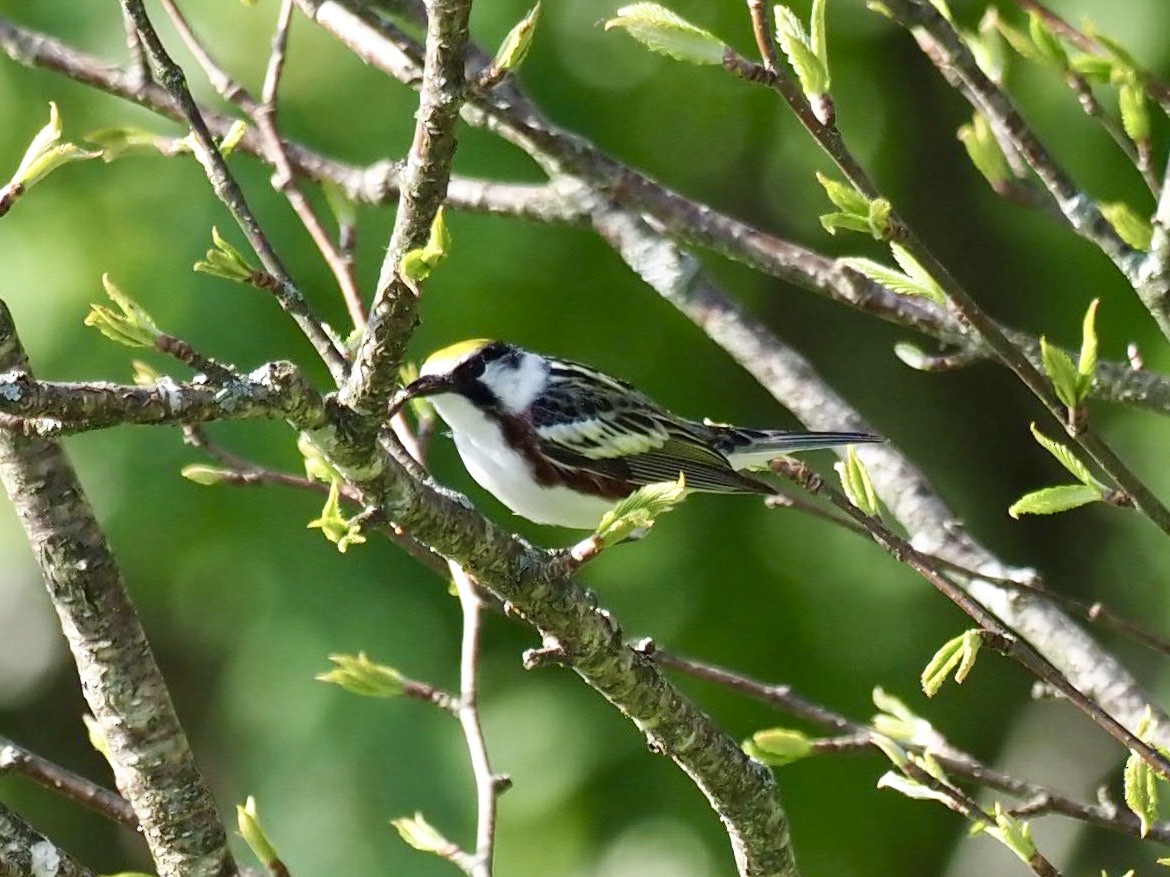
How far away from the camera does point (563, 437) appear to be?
96.4 inches

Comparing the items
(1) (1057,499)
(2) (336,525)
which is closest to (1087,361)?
(1) (1057,499)

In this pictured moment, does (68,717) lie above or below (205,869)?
above

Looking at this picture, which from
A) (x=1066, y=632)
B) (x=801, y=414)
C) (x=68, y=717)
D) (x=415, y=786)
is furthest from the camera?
(x=68, y=717)

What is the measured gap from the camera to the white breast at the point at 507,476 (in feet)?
7.61

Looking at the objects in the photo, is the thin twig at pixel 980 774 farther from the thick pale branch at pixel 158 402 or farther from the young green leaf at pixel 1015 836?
the thick pale branch at pixel 158 402

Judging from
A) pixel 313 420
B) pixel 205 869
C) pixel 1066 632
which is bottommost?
pixel 1066 632

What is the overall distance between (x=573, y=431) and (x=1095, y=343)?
137 centimetres

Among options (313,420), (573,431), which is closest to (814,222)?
(573,431)

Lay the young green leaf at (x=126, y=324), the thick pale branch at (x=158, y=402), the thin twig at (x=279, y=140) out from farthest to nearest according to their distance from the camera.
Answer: the thin twig at (x=279, y=140) < the young green leaf at (x=126, y=324) < the thick pale branch at (x=158, y=402)

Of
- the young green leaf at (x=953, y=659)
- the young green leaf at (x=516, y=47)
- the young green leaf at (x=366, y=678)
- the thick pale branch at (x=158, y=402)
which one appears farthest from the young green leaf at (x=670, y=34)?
the young green leaf at (x=366, y=678)

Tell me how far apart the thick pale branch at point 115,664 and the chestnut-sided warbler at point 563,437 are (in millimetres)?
755

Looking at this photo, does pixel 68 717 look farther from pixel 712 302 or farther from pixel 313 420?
pixel 313 420

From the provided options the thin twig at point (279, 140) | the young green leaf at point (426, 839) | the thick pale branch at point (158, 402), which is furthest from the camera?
the thin twig at point (279, 140)

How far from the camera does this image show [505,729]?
2908 millimetres
